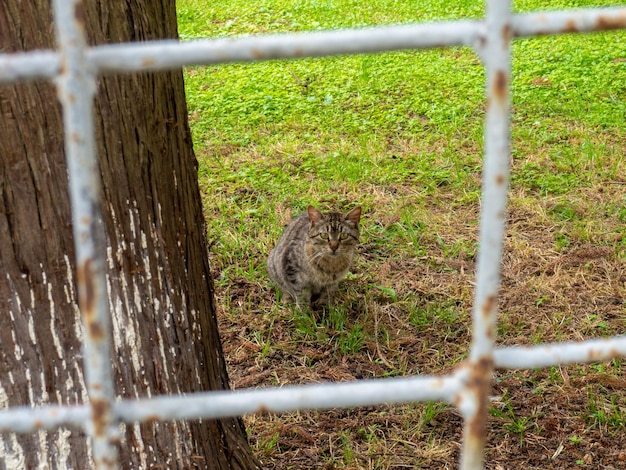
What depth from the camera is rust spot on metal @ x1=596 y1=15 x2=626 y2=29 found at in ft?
3.56

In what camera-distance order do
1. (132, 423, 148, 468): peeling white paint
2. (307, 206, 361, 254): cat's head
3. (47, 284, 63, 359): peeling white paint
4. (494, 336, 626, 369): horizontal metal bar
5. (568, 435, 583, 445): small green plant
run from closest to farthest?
(494, 336, 626, 369): horizontal metal bar
(47, 284, 63, 359): peeling white paint
(132, 423, 148, 468): peeling white paint
(568, 435, 583, 445): small green plant
(307, 206, 361, 254): cat's head

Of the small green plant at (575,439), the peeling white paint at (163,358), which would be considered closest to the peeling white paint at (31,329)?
the peeling white paint at (163,358)

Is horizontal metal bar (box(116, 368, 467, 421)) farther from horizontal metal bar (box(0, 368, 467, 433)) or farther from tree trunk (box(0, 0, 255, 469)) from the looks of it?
tree trunk (box(0, 0, 255, 469))

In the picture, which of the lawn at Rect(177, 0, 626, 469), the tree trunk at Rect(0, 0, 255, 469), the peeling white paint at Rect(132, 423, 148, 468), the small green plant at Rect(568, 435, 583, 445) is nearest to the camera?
the tree trunk at Rect(0, 0, 255, 469)

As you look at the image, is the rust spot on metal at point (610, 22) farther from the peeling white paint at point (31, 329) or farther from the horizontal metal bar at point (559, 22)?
the peeling white paint at point (31, 329)

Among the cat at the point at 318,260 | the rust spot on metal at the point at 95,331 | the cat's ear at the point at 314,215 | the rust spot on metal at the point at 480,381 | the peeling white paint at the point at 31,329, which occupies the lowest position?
the rust spot on metal at the point at 480,381

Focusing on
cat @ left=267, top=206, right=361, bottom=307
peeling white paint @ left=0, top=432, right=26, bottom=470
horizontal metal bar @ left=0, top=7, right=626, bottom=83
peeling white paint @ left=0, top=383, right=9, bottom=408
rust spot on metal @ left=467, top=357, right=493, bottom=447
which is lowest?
rust spot on metal @ left=467, top=357, right=493, bottom=447

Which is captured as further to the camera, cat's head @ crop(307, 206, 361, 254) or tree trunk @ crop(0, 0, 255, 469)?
cat's head @ crop(307, 206, 361, 254)

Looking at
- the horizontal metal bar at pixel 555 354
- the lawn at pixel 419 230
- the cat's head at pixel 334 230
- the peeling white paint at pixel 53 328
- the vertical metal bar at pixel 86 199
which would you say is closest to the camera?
the vertical metal bar at pixel 86 199

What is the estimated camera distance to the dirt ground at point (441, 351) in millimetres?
3223

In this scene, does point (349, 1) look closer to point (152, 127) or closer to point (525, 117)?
point (525, 117)

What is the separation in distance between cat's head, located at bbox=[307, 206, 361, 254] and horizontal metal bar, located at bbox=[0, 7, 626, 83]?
338 cm

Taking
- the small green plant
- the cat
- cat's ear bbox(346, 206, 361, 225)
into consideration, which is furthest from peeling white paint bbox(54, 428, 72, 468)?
cat's ear bbox(346, 206, 361, 225)

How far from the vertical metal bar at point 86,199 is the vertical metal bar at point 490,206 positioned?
556mm
